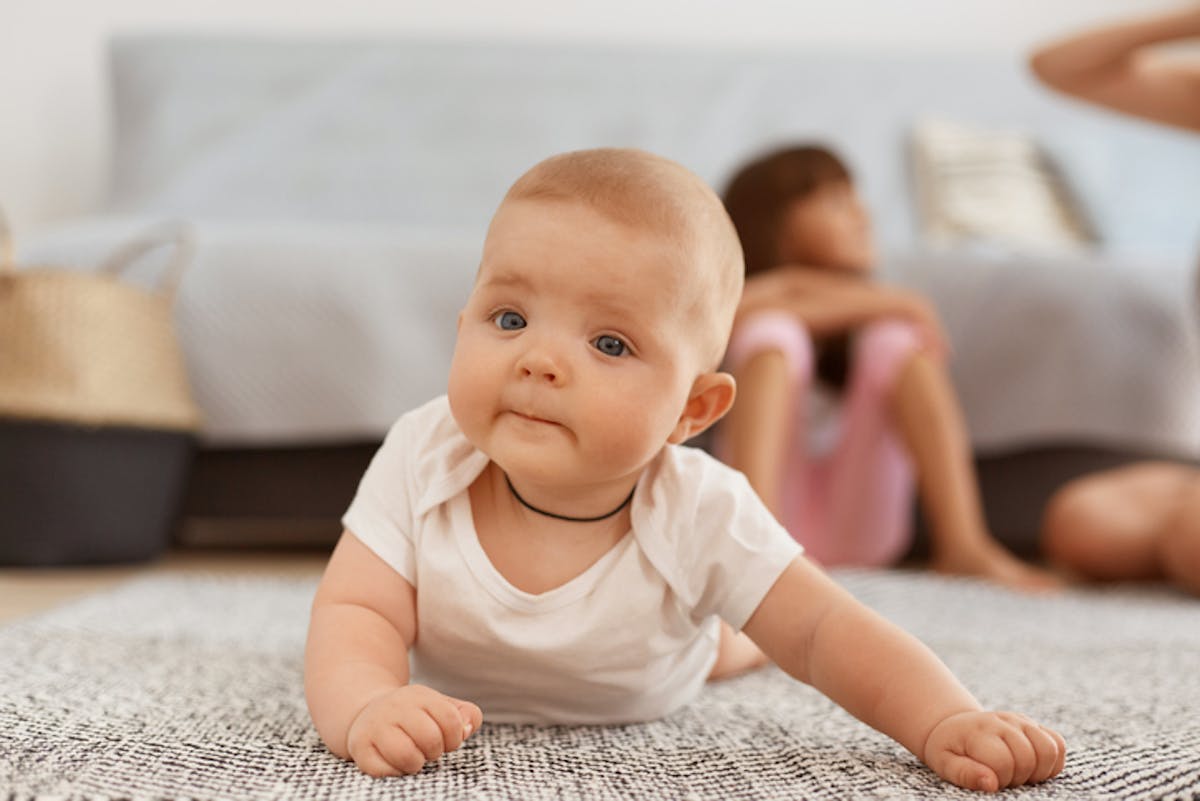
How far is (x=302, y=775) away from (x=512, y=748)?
0.12 metres

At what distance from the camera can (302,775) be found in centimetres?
57

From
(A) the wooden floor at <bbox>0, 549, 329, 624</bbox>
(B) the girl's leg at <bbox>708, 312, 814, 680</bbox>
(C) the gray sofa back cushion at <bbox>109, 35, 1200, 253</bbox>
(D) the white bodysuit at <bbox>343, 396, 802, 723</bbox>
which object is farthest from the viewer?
(C) the gray sofa back cushion at <bbox>109, 35, 1200, 253</bbox>

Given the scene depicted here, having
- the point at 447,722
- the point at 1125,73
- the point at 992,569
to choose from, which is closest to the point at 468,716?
the point at 447,722

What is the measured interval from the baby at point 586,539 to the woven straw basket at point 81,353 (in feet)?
2.92

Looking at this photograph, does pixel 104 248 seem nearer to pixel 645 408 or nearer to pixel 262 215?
pixel 262 215

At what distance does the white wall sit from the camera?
2.90 metres

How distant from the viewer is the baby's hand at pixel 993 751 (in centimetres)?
58

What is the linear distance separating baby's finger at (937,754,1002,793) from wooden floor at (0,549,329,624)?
891 millimetres

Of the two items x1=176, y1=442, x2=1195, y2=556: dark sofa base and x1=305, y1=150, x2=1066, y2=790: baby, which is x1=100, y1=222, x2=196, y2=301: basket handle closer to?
x1=176, y1=442, x2=1195, y2=556: dark sofa base

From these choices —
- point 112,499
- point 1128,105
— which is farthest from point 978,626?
point 112,499

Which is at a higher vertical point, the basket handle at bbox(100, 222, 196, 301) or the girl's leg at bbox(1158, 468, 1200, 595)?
the basket handle at bbox(100, 222, 196, 301)

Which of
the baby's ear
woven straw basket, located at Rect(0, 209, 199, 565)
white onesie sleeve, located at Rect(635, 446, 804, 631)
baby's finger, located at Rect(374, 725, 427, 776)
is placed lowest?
woven straw basket, located at Rect(0, 209, 199, 565)

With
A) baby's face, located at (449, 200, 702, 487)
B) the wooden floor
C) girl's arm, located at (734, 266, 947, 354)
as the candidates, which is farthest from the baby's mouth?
girl's arm, located at (734, 266, 947, 354)

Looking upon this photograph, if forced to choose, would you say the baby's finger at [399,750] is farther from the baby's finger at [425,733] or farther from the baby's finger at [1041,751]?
the baby's finger at [1041,751]
